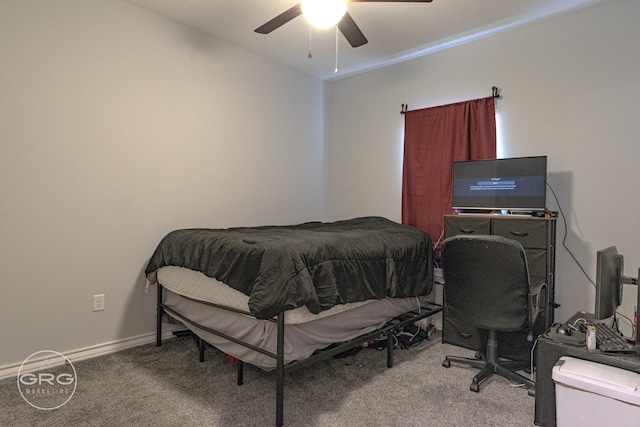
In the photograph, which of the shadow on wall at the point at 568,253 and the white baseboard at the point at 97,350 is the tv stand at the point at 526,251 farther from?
the white baseboard at the point at 97,350

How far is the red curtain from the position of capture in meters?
3.14

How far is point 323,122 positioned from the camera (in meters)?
4.32

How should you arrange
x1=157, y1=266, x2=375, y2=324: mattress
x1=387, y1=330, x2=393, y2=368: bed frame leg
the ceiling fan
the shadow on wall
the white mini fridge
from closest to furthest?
the white mini fridge
x1=157, y1=266, x2=375, y2=324: mattress
the ceiling fan
x1=387, y1=330, x2=393, y2=368: bed frame leg
the shadow on wall

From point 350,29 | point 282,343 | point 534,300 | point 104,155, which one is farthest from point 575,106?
point 104,155

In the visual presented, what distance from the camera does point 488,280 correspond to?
216 cm

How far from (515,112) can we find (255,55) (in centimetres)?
245

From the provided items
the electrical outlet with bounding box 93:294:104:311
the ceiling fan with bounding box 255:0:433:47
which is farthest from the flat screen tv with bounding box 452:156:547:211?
the electrical outlet with bounding box 93:294:104:311

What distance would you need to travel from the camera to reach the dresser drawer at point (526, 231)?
2.48 m

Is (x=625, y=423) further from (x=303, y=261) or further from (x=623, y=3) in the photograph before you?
(x=623, y=3)

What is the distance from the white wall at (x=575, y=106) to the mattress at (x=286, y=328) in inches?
58.4

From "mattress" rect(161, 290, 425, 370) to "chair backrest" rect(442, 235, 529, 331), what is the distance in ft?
1.62

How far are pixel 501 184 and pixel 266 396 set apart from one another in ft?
7.34

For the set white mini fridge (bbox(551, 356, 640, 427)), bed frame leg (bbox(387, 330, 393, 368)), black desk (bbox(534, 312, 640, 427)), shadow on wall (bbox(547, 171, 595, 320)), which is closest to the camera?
white mini fridge (bbox(551, 356, 640, 427))

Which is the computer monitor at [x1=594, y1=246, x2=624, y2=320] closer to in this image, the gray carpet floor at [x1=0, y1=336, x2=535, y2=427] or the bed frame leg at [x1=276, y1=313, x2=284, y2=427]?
the gray carpet floor at [x1=0, y1=336, x2=535, y2=427]
